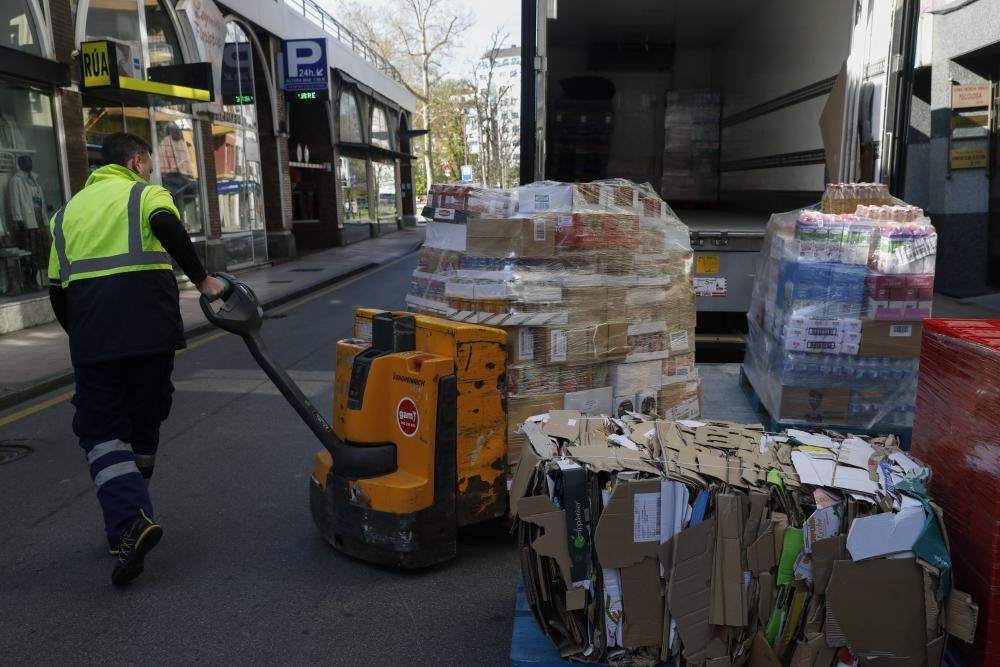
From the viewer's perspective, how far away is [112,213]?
11.9 feet

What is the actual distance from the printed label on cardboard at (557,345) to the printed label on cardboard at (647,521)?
1.69 meters

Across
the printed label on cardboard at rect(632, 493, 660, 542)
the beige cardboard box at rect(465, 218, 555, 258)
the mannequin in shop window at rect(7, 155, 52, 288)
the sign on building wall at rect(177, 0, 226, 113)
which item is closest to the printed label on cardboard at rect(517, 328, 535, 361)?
the beige cardboard box at rect(465, 218, 555, 258)

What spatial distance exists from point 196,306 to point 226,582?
9978mm

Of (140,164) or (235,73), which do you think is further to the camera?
(235,73)

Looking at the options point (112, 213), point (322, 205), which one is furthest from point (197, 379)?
point (322, 205)

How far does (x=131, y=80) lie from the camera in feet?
38.8

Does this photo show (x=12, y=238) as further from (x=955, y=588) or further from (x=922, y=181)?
(x=922, y=181)

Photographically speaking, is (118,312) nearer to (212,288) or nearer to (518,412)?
(212,288)

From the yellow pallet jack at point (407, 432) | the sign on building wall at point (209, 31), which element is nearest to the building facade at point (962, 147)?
the yellow pallet jack at point (407, 432)

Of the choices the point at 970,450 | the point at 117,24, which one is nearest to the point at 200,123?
the point at 117,24

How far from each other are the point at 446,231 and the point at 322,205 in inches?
897

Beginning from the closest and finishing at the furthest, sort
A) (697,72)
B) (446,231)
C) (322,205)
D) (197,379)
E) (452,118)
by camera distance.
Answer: (446,231)
(197,379)
(697,72)
(322,205)
(452,118)

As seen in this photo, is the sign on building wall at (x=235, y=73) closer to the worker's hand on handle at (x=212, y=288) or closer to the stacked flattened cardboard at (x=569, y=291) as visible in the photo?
the stacked flattened cardboard at (x=569, y=291)

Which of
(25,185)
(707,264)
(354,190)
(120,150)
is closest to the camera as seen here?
(120,150)
